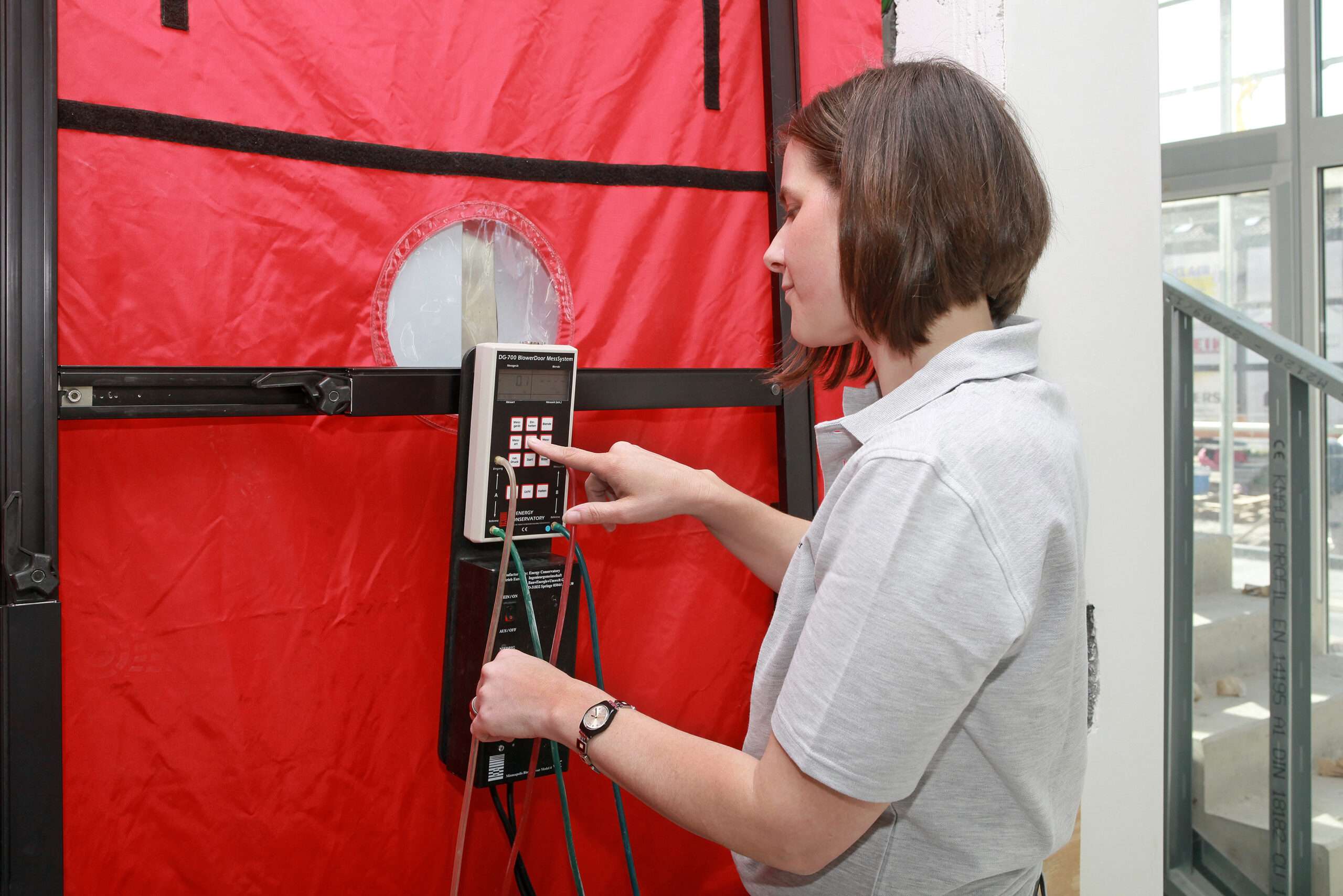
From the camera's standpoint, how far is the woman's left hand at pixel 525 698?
0.77 m

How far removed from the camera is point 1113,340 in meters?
1.54

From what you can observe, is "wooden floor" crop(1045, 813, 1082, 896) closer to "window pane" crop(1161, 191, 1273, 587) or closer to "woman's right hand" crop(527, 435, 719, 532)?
"woman's right hand" crop(527, 435, 719, 532)

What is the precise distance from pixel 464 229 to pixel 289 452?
33cm

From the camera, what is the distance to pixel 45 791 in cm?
81

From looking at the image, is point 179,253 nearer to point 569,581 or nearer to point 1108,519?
point 569,581

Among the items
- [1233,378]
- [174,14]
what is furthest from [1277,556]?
[174,14]

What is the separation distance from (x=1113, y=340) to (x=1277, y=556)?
86 centimetres

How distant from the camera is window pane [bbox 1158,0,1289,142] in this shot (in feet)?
11.8

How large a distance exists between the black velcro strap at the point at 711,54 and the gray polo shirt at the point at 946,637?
0.59 metres

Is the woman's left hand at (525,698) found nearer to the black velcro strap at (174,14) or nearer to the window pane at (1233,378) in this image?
the black velcro strap at (174,14)

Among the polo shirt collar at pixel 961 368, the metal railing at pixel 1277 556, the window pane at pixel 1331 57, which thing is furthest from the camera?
the window pane at pixel 1331 57

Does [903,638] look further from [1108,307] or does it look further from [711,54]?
[1108,307]

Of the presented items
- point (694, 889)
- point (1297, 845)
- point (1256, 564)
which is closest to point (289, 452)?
point (694, 889)

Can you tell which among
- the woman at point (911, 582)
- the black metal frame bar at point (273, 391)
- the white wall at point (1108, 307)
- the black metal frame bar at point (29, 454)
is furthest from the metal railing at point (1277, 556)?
the black metal frame bar at point (29, 454)
